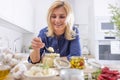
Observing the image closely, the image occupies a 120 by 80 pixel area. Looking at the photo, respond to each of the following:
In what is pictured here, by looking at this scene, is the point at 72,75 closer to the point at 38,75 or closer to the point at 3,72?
the point at 38,75

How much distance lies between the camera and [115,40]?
2816 millimetres

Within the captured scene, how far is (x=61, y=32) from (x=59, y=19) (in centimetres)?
13

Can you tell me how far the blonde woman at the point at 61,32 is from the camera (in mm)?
1453

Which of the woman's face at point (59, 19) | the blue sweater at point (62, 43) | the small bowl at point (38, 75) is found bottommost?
the small bowl at point (38, 75)

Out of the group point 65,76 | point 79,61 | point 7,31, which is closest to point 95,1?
point 7,31

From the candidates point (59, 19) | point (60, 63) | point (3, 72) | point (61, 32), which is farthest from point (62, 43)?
point (3, 72)

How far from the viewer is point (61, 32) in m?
1.53

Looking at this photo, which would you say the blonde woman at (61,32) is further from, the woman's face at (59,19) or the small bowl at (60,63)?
the small bowl at (60,63)

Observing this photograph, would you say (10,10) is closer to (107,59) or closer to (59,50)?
(59,50)

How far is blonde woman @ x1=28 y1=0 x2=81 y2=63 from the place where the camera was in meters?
1.45

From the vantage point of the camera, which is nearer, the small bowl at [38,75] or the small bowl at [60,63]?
the small bowl at [38,75]

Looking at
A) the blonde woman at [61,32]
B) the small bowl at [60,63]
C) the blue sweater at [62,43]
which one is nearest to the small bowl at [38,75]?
the small bowl at [60,63]

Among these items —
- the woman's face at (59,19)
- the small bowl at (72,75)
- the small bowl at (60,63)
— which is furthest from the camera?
the woman's face at (59,19)

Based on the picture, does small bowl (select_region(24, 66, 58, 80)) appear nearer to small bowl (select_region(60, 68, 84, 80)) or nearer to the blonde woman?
small bowl (select_region(60, 68, 84, 80))
